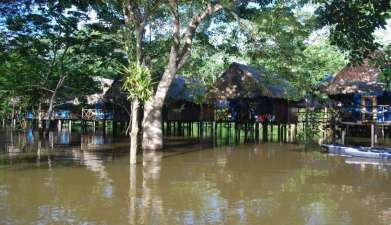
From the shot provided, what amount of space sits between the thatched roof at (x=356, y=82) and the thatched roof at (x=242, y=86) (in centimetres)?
275

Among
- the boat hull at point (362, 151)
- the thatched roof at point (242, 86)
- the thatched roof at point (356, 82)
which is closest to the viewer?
the boat hull at point (362, 151)

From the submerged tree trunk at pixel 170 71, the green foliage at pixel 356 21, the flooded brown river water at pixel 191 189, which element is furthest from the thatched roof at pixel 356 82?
the green foliage at pixel 356 21

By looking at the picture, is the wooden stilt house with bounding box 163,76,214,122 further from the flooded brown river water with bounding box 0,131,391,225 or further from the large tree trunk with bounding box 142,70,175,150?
the flooded brown river water with bounding box 0,131,391,225

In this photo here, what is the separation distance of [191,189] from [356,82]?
13.3 m

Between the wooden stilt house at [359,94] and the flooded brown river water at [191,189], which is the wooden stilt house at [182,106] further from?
the flooded brown river water at [191,189]

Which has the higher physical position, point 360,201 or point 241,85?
point 241,85

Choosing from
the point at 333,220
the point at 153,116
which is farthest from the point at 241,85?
the point at 333,220

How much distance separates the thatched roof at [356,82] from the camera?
2045cm

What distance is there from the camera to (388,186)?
10555 mm

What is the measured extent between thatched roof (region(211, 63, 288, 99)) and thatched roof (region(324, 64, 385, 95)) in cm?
275

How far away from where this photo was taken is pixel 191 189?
9.91 meters

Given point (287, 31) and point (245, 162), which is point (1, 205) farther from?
point (287, 31)

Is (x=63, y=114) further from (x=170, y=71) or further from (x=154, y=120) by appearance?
(x=170, y=71)

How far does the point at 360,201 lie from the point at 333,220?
177cm
